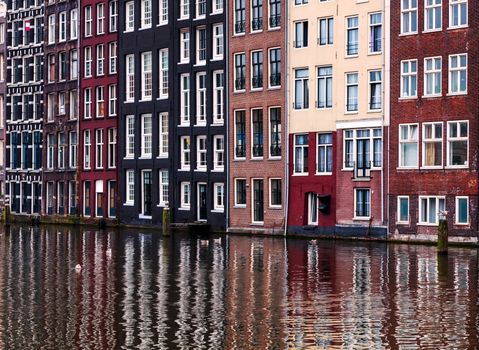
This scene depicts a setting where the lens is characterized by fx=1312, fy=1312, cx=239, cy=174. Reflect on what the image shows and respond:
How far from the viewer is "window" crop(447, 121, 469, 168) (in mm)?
60062

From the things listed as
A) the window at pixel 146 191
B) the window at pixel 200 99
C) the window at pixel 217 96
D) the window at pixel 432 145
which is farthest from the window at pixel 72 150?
the window at pixel 432 145

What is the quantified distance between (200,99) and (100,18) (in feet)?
48.7

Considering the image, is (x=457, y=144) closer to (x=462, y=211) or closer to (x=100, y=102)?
(x=462, y=211)

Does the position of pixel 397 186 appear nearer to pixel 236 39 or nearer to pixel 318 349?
pixel 236 39

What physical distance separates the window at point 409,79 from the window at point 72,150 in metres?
35.2

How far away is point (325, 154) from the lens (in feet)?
225

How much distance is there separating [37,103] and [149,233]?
87.5ft

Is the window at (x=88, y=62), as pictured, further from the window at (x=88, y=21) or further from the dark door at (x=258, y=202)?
the dark door at (x=258, y=202)

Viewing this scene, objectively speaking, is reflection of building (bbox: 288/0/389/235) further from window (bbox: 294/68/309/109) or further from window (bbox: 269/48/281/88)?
window (bbox: 269/48/281/88)

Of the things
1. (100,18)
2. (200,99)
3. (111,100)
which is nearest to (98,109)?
(111,100)

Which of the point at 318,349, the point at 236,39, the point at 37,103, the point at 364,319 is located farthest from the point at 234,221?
the point at 318,349

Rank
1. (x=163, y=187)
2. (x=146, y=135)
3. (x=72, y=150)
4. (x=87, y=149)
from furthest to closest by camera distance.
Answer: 1. (x=72, y=150)
2. (x=87, y=149)
3. (x=146, y=135)
4. (x=163, y=187)

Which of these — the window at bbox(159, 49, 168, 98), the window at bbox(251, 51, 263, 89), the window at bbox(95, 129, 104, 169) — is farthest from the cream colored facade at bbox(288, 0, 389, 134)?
the window at bbox(95, 129, 104, 169)

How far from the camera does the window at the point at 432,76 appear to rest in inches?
2424
